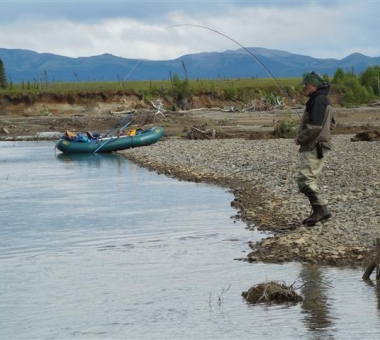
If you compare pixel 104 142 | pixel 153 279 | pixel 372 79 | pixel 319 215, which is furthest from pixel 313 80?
pixel 372 79

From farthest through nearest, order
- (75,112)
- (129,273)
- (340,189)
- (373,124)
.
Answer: (75,112) → (373,124) → (340,189) → (129,273)

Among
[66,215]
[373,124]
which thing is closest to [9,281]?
[66,215]

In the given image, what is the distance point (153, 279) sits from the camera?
1073cm

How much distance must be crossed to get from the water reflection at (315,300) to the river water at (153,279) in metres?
0.01

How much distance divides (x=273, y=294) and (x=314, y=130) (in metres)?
2.92

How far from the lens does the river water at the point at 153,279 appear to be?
8672 millimetres

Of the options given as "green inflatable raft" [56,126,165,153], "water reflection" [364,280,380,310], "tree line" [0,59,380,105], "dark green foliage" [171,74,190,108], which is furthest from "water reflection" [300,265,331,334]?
"dark green foliage" [171,74,190,108]

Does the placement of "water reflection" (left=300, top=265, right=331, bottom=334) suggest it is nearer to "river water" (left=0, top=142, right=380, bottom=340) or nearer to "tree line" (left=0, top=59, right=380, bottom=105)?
"river water" (left=0, top=142, right=380, bottom=340)

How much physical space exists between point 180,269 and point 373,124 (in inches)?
1116

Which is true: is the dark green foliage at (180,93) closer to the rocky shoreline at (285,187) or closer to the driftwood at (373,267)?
the rocky shoreline at (285,187)

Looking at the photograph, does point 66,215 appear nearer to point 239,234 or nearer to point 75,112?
point 239,234

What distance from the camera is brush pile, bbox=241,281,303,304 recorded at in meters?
9.40

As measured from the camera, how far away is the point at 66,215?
16.7m

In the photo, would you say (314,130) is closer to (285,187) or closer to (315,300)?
(315,300)
